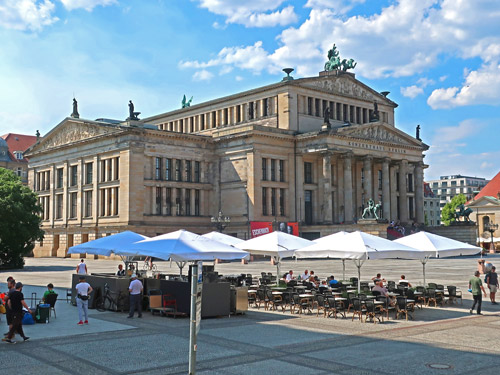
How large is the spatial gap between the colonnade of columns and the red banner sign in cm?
812

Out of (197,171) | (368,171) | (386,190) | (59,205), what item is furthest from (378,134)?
(59,205)

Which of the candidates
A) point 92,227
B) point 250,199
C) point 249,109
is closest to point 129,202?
point 92,227

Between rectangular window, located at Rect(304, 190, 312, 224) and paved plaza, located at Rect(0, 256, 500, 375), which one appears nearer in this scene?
paved plaza, located at Rect(0, 256, 500, 375)

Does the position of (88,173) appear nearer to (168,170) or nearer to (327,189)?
(168,170)

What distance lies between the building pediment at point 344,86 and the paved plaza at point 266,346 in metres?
59.4

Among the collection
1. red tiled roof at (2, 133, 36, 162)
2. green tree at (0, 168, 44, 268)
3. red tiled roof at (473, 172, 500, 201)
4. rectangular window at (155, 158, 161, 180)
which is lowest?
green tree at (0, 168, 44, 268)

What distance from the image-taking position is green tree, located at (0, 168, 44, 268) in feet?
170

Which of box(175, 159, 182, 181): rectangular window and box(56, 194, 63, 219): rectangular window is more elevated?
box(175, 159, 182, 181): rectangular window

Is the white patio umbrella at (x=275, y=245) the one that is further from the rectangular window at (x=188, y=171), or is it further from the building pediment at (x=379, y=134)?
the rectangular window at (x=188, y=171)

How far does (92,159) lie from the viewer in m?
76.7

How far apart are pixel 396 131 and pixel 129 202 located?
37159 millimetres

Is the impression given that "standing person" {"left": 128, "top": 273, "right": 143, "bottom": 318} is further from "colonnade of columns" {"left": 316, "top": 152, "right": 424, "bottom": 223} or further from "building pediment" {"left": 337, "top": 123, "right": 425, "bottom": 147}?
"building pediment" {"left": 337, "top": 123, "right": 425, "bottom": 147}

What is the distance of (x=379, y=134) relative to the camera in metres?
80.1

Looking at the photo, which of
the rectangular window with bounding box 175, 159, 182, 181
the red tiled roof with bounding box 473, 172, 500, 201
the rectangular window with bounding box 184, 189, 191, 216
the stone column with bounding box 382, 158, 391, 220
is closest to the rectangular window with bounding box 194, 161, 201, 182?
the rectangular window with bounding box 184, 189, 191, 216
